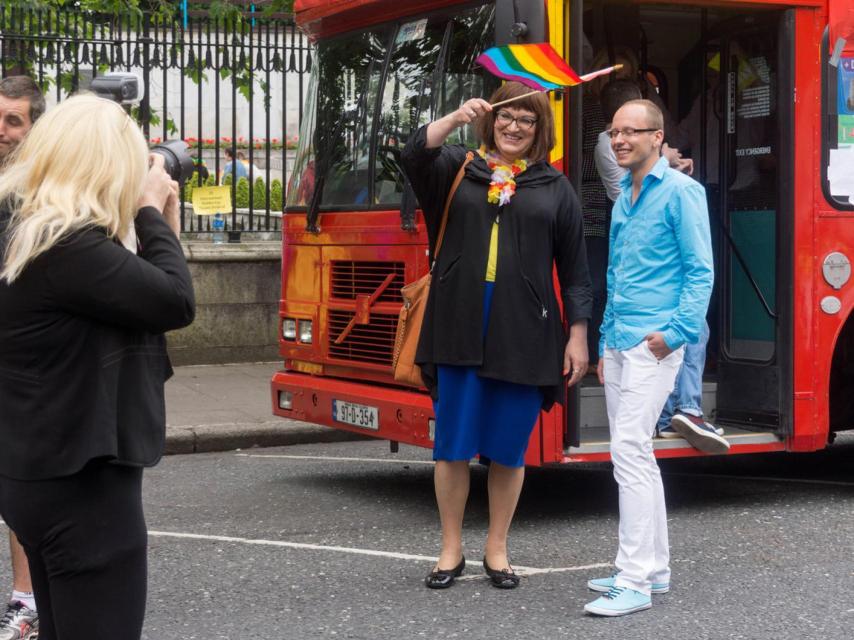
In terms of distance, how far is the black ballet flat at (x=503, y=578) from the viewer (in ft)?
17.7

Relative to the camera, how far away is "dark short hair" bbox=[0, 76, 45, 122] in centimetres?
475

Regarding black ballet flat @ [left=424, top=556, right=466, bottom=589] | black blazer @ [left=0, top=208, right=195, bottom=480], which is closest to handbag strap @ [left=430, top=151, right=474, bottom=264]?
black ballet flat @ [left=424, top=556, right=466, bottom=589]

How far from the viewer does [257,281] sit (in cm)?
1257

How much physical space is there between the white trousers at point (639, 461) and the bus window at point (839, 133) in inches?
83.5

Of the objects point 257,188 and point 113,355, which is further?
point 257,188

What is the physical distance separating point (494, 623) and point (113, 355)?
2291 mm

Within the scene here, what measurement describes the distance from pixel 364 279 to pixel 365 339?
0.29 meters

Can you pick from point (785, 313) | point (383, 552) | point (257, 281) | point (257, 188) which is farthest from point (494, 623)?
point (257, 188)

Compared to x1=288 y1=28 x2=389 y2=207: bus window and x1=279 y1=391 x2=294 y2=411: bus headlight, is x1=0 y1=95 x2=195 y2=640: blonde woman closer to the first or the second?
x1=288 y1=28 x2=389 y2=207: bus window

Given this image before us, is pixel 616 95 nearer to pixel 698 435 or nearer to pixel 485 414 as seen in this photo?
pixel 698 435

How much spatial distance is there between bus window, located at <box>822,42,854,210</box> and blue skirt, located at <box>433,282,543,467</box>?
234 centimetres

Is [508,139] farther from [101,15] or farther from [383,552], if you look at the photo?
[101,15]

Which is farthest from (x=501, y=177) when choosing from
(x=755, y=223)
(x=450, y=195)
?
(x=755, y=223)

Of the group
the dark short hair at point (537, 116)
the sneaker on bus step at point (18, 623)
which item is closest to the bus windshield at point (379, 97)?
the dark short hair at point (537, 116)
